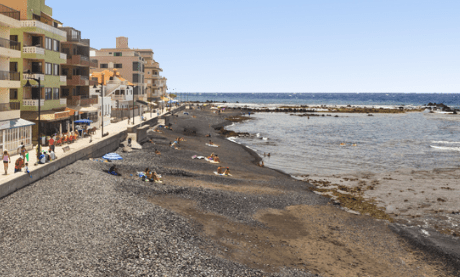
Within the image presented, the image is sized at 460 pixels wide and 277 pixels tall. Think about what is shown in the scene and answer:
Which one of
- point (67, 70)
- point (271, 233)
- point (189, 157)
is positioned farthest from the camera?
point (67, 70)

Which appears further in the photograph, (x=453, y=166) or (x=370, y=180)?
(x=453, y=166)

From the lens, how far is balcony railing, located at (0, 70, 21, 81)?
3138 cm

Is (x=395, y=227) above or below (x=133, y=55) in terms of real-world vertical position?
below

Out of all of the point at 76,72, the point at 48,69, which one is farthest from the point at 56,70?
the point at 76,72

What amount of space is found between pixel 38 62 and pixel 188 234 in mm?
28484

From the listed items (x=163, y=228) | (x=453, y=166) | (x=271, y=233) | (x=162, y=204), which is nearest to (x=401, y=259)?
(x=271, y=233)

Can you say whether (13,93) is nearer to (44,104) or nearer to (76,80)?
(44,104)

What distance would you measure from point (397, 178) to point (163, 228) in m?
29.1

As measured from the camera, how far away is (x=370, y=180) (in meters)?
39.6

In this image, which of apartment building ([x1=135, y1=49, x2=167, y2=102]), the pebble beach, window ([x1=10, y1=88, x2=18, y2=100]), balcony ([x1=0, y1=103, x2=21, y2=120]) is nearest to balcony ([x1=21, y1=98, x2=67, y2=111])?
window ([x1=10, y1=88, x2=18, y2=100])

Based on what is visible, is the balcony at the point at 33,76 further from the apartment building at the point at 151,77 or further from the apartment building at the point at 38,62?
the apartment building at the point at 151,77

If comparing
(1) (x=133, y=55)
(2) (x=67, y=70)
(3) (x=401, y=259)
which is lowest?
(3) (x=401, y=259)

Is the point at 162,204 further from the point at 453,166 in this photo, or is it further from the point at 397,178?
the point at 453,166

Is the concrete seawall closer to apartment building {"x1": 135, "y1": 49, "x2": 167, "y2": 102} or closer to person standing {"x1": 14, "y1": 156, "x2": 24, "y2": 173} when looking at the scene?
person standing {"x1": 14, "y1": 156, "x2": 24, "y2": 173}
